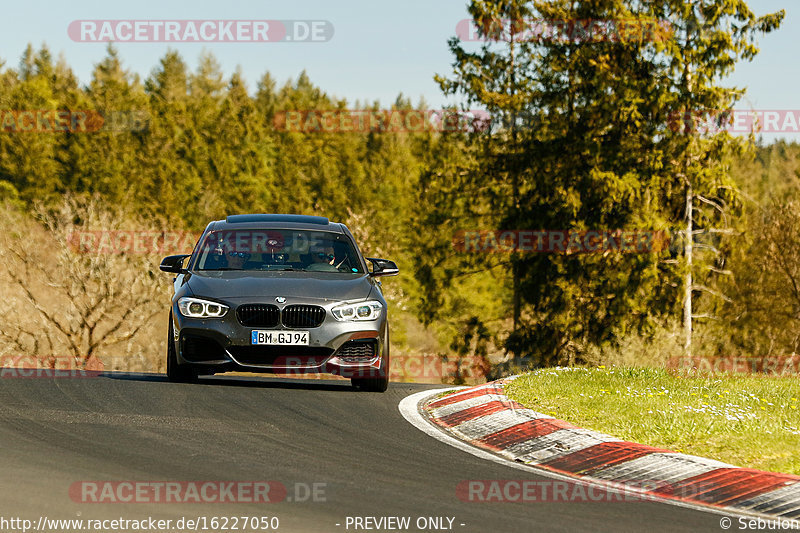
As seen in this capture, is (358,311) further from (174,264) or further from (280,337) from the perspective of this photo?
(174,264)

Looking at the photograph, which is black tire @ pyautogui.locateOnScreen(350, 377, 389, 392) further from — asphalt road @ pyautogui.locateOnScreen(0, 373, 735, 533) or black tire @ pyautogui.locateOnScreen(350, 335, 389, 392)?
asphalt road @ pyautogui.locateOnScreen(0, 373, 735, 533)

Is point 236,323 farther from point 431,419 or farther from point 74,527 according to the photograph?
point 74,527

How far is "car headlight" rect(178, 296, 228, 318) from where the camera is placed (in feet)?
35.2

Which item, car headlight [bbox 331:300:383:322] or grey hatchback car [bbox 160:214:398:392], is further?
car headlight [bbox 331:300:383:322]

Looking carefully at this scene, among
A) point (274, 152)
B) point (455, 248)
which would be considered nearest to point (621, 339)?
point (455, 248)

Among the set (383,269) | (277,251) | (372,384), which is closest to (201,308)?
(277,251)

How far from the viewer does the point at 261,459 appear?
7.30 meters

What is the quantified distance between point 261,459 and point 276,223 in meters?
5.51

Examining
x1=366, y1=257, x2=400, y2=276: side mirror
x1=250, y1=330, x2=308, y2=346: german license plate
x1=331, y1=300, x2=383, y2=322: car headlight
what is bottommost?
x1=250, y1=330, x2=308, y2=346: german license plate

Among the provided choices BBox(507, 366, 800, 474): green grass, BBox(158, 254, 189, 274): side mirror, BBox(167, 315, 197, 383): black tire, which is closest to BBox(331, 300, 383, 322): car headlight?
BBox(507, 366, 800, 474): green grass

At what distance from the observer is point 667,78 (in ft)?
116

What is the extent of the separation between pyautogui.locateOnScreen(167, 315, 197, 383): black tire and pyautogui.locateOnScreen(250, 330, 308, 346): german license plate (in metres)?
1.04

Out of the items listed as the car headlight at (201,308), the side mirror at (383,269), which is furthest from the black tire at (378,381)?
the car headlight at (201,308)

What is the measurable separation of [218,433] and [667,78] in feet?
99.1
